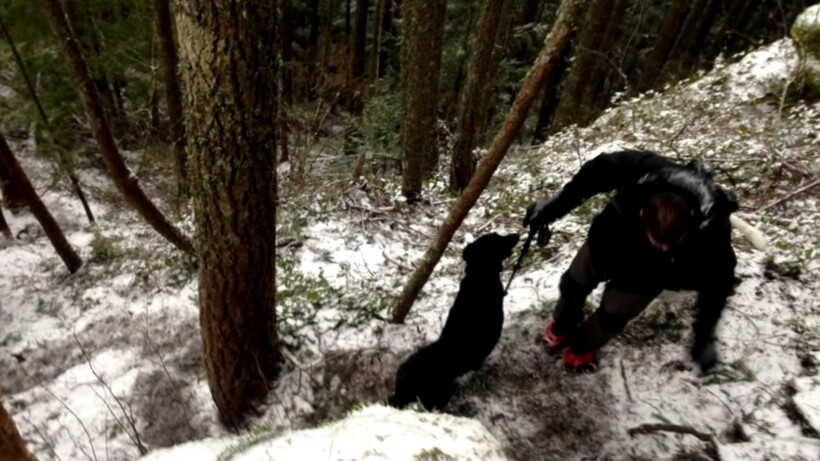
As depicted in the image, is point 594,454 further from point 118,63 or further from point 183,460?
point 118,63

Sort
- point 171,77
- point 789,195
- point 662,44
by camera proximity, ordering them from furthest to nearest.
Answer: point 662,44 → point 171,77 → point 789,195

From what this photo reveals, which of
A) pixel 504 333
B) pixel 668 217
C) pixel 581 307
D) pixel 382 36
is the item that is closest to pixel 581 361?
pixel 581 307

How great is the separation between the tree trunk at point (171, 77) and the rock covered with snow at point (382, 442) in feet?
16.2

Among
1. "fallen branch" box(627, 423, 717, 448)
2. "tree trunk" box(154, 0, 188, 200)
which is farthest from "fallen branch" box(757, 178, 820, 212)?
"tree trunk" box(154, 0, 188, 200)

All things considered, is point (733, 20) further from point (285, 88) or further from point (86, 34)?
point (86, 34)

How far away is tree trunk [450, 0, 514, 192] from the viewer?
6215 mm

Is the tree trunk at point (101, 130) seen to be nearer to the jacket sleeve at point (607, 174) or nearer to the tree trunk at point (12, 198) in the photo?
the jacket sleeve at point (607, 174)

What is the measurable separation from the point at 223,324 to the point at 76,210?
9955 millimetres

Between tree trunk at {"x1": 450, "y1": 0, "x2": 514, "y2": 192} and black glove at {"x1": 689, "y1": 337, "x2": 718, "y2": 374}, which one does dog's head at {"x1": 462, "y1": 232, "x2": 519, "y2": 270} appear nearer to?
black glove at {"x1": 689, "y1": 337, "x2": 718, "y2": 374}

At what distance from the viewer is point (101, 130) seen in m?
5.41

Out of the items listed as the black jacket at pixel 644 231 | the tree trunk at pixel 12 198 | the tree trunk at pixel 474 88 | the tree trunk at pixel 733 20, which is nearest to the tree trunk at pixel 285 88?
the black jacket at pixel 644 231

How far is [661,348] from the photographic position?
12.2 ft

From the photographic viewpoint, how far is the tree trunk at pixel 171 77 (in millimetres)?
6473

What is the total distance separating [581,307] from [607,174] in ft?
3.73
